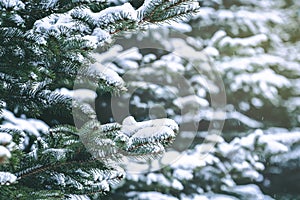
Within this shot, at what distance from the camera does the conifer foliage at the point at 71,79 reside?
0.98m

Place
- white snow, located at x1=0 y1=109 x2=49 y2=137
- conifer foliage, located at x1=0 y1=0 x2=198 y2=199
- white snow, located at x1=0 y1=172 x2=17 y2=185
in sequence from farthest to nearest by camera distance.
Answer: white snow, located at x1=0 y1=109 x2=49 y2=137
conifer foliage, located at x1=0 y1=0 x2=198 y2=199
white snow, located at x1=0 y1=172 x2=17 y2=185

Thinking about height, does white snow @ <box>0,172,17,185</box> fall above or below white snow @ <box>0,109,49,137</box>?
above

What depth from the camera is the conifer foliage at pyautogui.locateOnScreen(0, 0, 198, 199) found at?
0.98 m

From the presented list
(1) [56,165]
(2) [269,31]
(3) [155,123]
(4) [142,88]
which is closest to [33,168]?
(1) [56,165]

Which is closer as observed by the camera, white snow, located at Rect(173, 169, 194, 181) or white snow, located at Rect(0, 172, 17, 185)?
white snow, located at Rect(0, 172, 17, 185)

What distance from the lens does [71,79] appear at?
1.21 meters

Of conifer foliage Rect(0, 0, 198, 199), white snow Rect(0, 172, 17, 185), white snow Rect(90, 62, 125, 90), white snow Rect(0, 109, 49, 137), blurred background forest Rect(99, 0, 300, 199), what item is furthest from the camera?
blurred background forest Rect(99, 0, 300, 199)

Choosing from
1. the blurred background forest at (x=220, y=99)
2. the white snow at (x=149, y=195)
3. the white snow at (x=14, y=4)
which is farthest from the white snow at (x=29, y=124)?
the white snow at (x=14, y=4)

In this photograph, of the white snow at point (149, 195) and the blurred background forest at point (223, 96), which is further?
the blurred background forest at point (223, 96)

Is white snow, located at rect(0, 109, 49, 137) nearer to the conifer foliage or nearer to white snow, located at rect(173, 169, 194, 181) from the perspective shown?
white snow, located at rect(173, 169, 194, 181)

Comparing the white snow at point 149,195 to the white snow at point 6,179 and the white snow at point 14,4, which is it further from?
the white snow at point 6,179

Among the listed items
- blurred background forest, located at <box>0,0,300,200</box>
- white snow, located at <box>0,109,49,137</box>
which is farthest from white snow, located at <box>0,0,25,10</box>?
blurred background forest, located at <box>0,0,300,200</box>

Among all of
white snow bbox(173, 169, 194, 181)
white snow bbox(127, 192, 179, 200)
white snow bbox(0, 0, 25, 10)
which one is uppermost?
white snow bbox(0, 0, 25, 10)

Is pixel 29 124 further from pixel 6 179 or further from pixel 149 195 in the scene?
pixel 6 179
